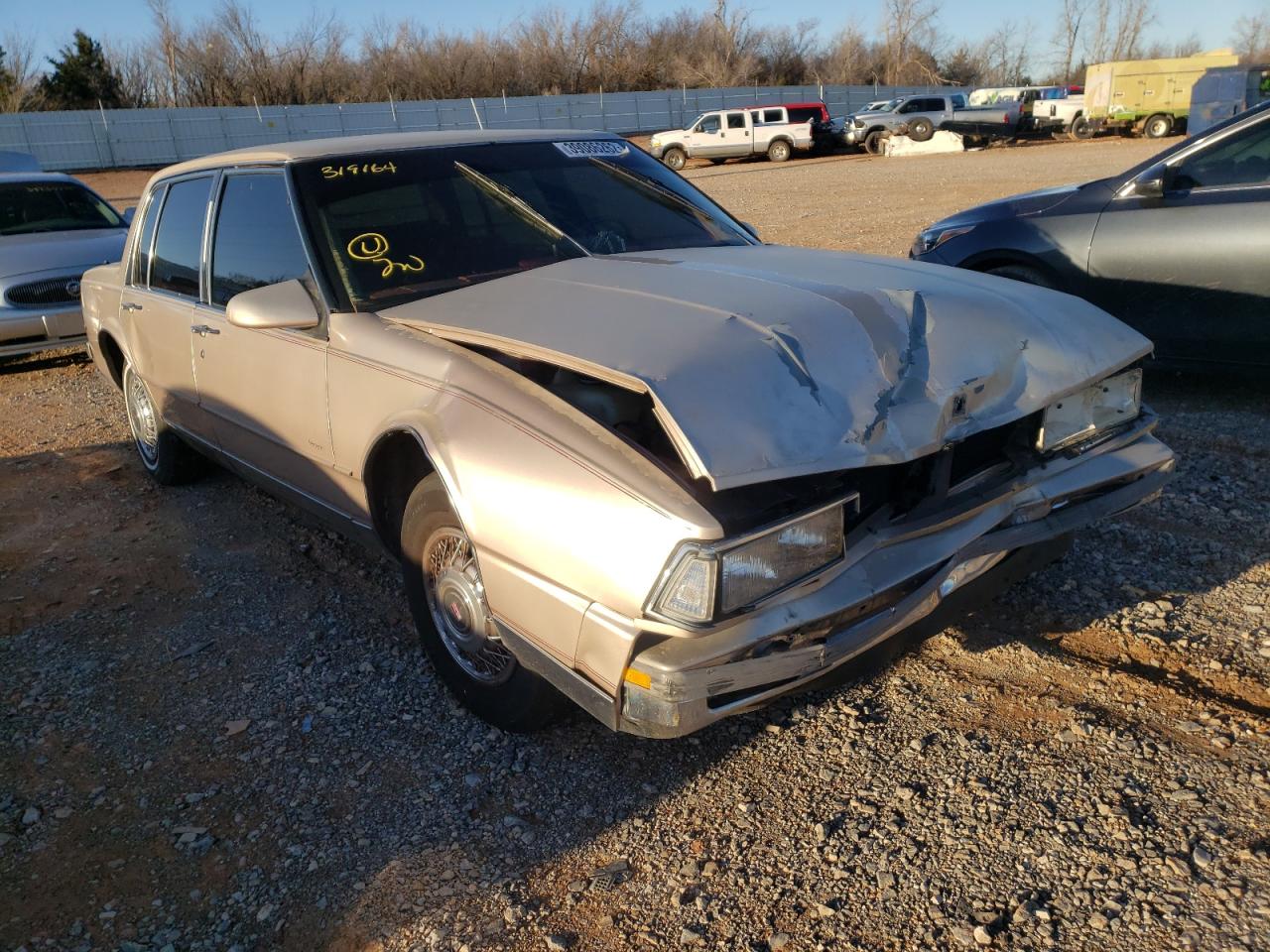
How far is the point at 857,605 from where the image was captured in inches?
91.7

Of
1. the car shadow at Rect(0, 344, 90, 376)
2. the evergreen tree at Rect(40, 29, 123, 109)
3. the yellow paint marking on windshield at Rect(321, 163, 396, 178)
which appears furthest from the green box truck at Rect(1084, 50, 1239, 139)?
the evergreen tree at Rect(40, 29, 123, 109)

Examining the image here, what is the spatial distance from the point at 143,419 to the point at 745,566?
453 cm

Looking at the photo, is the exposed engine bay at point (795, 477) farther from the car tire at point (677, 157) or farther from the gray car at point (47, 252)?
the car tire at point (677, 157)

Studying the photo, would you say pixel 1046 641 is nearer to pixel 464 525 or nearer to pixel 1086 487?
pixel 1086 487

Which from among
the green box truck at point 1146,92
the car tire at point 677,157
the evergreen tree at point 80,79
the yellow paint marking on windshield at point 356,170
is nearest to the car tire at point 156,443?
the yellow paint marking on windshield at point 356,170

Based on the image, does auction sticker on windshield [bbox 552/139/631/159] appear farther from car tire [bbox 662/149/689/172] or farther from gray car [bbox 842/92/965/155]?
gray car [bbox 842/92/965/155]

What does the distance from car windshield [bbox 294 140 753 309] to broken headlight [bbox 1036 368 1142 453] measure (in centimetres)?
163

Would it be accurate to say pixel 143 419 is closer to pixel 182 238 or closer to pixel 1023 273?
pixel 182 238

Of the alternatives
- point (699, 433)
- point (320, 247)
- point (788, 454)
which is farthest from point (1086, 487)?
point (320, 247)

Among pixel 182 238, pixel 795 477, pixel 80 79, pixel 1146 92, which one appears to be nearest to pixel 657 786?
pixel 795 477

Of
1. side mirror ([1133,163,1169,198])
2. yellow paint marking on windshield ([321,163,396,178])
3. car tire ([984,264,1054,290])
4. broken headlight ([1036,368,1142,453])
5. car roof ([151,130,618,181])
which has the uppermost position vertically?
car roof ([151,130,618,181])

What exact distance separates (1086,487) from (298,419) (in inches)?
105

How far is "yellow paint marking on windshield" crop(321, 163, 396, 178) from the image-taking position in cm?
366

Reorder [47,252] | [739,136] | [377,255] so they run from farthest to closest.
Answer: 1. [739,136]
2. [47,252]
3. [377,255]
